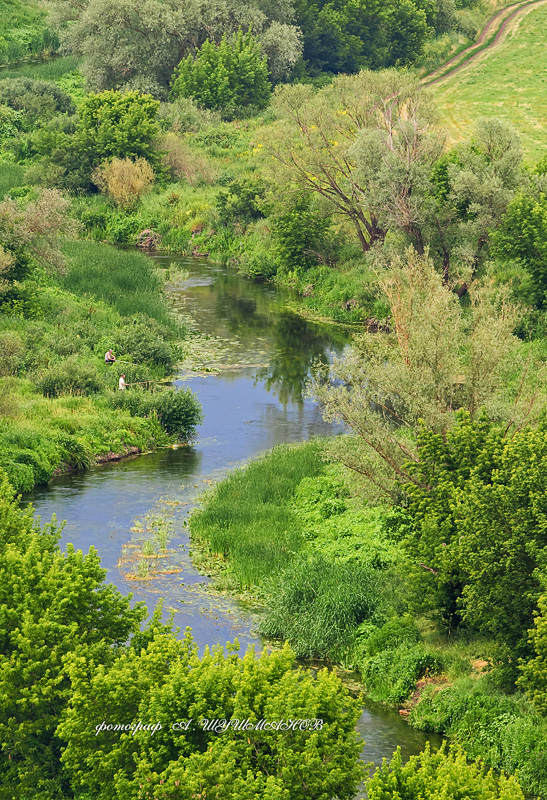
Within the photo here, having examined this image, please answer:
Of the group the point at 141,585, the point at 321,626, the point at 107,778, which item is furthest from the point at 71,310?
the point at 107,778

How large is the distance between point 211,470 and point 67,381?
21.6 ft

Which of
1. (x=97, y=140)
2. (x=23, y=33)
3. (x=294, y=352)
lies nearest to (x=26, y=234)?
(x=294, y=352)

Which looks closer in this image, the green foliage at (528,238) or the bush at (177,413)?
the bush at (177,413)

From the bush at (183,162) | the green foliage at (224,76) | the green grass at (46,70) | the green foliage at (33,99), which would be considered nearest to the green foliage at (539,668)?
the bush at (183,162)

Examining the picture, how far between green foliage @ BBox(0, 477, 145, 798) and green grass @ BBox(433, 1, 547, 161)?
57870 millimetres

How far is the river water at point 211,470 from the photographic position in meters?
23.2

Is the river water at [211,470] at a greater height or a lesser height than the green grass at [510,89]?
lesser

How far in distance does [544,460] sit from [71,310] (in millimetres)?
27940

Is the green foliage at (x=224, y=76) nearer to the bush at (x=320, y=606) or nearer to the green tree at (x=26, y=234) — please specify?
the green tree at (x=26, y=234)

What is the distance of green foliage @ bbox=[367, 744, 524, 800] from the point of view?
12625 mm

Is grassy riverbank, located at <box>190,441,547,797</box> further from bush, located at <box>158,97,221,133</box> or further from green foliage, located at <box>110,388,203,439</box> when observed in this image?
bush, located at <box>158,97,221,133</box>

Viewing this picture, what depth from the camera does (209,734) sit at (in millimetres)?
14273

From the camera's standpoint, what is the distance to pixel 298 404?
39219mm

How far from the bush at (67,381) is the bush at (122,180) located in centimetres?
3328
